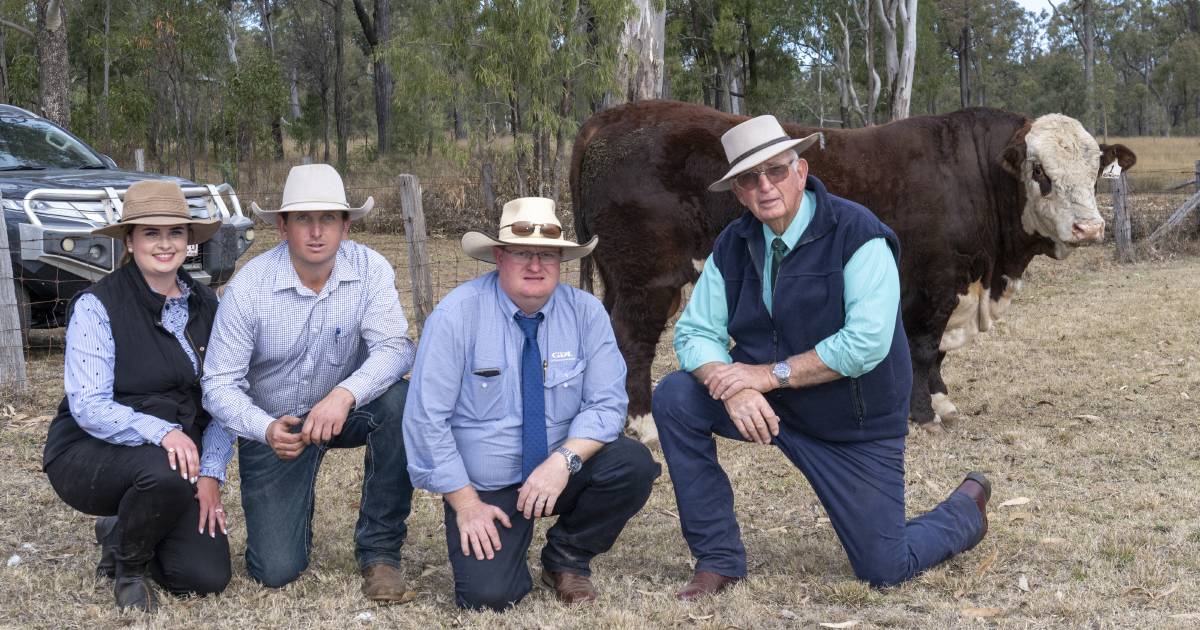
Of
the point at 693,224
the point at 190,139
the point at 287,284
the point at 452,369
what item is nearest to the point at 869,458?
the point at 452,369

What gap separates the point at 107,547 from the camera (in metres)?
4.19

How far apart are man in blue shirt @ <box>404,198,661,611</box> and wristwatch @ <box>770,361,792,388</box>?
1.80ft

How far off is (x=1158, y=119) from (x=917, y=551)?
6547 cm

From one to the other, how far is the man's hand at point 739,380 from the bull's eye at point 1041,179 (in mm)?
3458

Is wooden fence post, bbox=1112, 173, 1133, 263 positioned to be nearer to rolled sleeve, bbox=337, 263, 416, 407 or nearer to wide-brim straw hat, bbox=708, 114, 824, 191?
wide-brim straw hat, bbox=708, 114, 824, 191

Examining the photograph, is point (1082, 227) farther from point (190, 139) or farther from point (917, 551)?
point (190, 139)

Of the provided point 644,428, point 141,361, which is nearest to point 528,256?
point 141,361

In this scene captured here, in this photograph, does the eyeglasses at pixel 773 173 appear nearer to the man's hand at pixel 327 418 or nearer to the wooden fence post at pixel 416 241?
the man's hand at pixel 327 418

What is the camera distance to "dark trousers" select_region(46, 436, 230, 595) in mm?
3795

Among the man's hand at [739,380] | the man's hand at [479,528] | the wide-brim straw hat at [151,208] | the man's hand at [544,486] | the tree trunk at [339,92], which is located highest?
the tree trunk at [339,92]

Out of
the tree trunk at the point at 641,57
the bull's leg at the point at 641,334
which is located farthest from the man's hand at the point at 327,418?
the tree trunk at the point at 641,57

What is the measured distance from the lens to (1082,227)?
6480mm

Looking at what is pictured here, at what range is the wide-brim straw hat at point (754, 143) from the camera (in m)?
4.00

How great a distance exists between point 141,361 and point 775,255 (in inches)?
89.6
